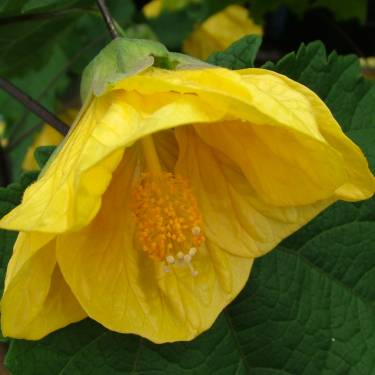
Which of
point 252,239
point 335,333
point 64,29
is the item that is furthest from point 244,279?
point 64,29

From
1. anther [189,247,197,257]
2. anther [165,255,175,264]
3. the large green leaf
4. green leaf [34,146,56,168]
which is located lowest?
the large green leaf

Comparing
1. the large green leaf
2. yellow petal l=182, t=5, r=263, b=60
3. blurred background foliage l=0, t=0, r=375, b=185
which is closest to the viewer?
the large green leaf

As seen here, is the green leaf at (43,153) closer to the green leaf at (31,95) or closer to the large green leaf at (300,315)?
the large green leaf at (300,315)

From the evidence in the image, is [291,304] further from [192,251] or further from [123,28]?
[123,28]

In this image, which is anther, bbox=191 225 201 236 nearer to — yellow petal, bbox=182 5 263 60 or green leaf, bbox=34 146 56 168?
green leaf, bbox=34 146 56 168

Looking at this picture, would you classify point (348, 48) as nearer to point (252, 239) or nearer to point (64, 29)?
point (64, 29)

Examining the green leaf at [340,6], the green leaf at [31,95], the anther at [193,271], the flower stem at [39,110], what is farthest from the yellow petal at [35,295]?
the green leaf at [31,95]

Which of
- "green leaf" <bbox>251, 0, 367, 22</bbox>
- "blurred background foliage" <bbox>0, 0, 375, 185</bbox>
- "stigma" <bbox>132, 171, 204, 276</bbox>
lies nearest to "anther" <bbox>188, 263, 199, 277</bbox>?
"stigma" <bbox>132, 171, 204, 276</bbox>
